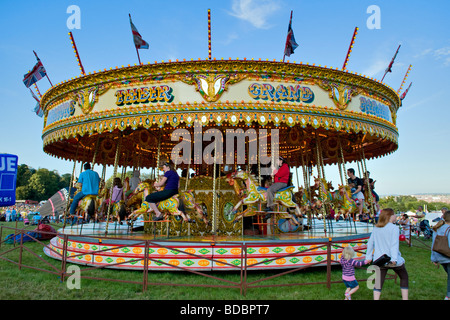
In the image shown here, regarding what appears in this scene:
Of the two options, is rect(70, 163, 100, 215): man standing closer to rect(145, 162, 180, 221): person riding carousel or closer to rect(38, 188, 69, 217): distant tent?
rect(145, 162, 180, 221): person riding carousel

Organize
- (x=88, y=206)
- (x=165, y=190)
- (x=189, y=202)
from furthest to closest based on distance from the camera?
(x=88, y=206) < (x=189, y=202) < (x=165, y=190)

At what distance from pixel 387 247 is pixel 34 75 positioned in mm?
12645

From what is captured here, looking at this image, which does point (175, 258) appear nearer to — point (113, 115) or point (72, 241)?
point (72, 241)

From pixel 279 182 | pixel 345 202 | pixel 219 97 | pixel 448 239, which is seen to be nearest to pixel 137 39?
pixel 219 97

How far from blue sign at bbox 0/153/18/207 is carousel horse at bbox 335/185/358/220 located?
9191mm

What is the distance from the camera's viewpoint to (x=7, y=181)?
22.2 ft

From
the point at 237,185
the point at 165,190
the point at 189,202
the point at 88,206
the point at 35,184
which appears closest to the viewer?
the point at 165,190

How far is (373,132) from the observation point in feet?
31.7

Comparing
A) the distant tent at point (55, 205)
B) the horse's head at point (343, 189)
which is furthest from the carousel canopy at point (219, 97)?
the distant tent at point (55, 205)

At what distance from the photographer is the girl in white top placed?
4.86 meters

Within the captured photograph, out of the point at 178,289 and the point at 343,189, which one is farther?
the point at 343,189

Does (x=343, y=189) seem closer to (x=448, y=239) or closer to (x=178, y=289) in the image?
(x=448, y=239)

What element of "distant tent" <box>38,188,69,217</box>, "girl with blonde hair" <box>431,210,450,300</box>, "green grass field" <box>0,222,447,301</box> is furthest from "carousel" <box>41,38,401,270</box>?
"distant tent" <box>38,188,69,217</box>
